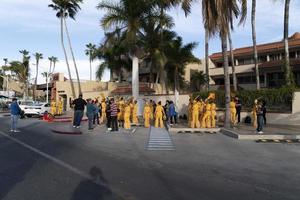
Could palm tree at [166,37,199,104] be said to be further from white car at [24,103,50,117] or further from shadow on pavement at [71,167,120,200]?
shadow on pavement at [71,167,120,200]

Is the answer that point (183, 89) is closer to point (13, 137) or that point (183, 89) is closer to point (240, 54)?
point (240, 54)

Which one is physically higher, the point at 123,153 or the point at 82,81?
the point at 82,81

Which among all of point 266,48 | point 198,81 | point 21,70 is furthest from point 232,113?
point 21,70

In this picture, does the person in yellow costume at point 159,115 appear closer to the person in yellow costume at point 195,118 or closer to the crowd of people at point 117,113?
the crowd of people at point 117,113

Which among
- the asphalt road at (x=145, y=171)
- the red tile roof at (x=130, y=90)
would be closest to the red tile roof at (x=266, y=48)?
the red tile roof at (x=130, y=90)

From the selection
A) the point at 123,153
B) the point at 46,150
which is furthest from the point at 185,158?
the point at 46,150

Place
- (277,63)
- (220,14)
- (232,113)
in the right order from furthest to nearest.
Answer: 1. (277,63)
2. (232,113)
3. (220,14)

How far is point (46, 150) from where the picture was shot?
47.4 feet

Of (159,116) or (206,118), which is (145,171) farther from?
(159,116)

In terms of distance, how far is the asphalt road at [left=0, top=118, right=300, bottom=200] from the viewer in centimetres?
806

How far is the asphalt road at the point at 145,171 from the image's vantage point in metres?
8.06

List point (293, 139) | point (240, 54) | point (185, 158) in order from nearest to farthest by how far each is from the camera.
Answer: point (185, 158), point (293, 139), point (240, 54)

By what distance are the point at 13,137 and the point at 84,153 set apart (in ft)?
20.5

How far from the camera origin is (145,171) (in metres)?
10.5
